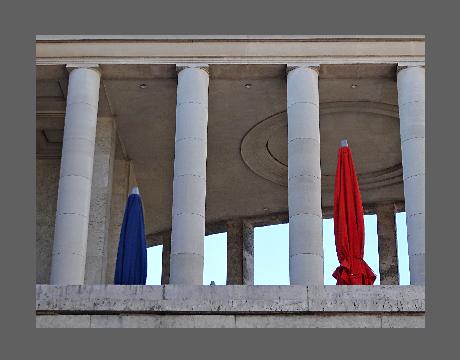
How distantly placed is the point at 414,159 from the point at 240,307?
10100 millimetres

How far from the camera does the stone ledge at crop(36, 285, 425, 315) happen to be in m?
24.2

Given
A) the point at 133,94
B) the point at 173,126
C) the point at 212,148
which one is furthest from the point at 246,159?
the point at 133,94

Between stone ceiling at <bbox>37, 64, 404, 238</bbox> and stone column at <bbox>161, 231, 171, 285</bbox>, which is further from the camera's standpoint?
stone column at <bbox>161, 231, 171, 285</bbox>

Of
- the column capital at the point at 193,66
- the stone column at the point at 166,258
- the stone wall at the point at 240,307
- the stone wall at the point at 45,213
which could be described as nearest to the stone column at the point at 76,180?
the column capital at the point at 193,66

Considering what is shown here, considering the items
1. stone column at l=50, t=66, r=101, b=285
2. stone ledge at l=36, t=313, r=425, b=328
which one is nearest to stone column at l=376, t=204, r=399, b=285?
stone column at l=50, t=66, r=101, b=285

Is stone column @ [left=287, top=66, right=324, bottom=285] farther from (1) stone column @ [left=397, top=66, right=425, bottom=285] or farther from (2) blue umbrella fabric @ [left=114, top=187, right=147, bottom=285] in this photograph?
(2) blue umbrella fabric @ [left=114, top=187, right=147, bottom=285]

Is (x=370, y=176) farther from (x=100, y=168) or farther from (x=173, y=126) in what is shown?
(x=100, y=168)

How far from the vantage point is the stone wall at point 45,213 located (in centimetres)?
3816

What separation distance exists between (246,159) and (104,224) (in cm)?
982

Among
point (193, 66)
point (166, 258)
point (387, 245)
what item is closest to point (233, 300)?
point (193, 66)

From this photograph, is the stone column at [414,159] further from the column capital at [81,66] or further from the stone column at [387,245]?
the stone column at [387,245]

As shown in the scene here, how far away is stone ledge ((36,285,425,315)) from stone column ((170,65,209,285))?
398 cm

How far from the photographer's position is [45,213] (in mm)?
38875

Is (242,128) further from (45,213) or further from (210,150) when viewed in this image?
(45,213)
